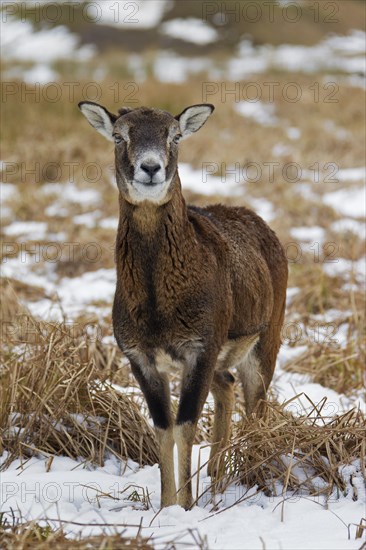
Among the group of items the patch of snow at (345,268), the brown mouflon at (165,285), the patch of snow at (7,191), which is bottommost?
the patch of snow at (7,191)

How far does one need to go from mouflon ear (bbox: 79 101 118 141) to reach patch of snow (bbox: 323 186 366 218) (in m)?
6.85

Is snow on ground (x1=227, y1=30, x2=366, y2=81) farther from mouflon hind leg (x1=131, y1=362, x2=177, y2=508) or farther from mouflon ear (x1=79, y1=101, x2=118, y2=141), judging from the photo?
mouflon hind leg (x1=131, y1=362, x2=177, y2=508)

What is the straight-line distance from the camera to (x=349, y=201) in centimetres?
1163

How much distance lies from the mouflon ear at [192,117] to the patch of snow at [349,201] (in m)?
6.57

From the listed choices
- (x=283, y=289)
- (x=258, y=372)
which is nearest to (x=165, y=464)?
(x=258, y=372)

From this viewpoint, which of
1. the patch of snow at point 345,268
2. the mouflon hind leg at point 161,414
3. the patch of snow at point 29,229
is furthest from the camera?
the patch of snow at point 29,229

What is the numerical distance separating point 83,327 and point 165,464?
5.54 ft

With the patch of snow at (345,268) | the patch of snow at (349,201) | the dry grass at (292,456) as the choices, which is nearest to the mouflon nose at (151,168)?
the dry grass at (292,456)

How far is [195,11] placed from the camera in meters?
34.1

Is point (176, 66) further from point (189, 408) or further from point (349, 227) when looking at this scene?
point (189, 408)

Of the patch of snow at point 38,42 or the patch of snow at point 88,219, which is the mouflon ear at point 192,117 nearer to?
the patch of snow at point 88,219

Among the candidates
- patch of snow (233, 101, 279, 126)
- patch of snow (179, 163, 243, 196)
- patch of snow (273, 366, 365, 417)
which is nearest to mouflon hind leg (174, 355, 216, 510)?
patch of snow (273, 366, 365, 417)

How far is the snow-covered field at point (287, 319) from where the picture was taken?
143 inches

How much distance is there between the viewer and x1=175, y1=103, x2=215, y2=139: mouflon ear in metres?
4.46
